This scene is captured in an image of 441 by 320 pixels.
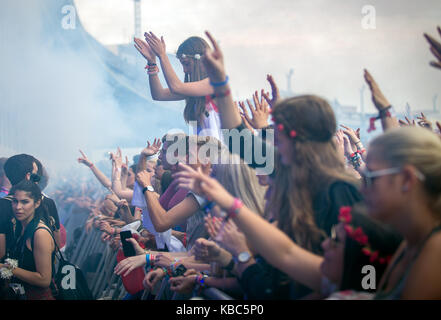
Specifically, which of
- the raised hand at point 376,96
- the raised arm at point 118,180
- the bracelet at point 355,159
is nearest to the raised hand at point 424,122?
the bracelet at point 355,159

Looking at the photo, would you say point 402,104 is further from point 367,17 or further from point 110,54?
point 110,54

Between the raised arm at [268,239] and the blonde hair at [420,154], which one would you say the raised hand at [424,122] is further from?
the raised arm at [268,239]

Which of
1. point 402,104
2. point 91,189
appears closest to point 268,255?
point 402,104

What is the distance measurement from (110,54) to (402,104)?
4014 millimetres

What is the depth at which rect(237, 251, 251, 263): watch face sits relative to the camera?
6.05ft

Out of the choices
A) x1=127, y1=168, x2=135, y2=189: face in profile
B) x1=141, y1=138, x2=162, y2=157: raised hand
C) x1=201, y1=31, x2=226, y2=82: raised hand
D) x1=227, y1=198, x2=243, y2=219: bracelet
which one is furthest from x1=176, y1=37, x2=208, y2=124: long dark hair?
x1=127, y1=168, x2=135, y2=189: face in profile

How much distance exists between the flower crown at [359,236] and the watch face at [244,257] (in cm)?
55

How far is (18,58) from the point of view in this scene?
5047 mm

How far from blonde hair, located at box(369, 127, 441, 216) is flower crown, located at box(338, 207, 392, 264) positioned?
0.24m

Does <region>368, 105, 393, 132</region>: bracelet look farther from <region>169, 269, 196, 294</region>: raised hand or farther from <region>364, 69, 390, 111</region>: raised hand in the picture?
<region>169, 269, 196, 294</region>: raised hand

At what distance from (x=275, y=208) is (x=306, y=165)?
24cm

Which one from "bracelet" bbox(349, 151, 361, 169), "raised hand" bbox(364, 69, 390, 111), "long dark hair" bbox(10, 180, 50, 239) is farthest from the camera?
"bracelet" bbox(349, 151, 361, 169)

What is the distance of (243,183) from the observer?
2268 mm

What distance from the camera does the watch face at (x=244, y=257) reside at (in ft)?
6.05
